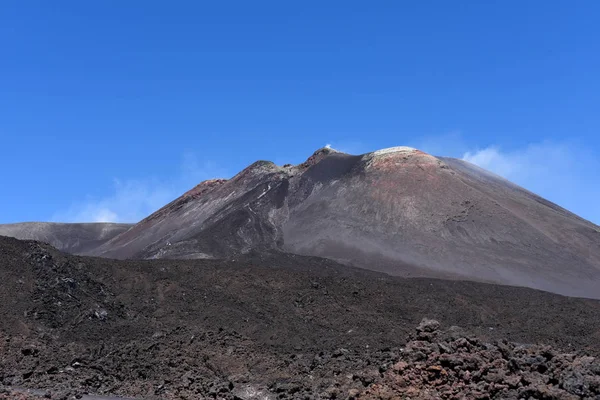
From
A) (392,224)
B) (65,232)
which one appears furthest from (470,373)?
(65,232)

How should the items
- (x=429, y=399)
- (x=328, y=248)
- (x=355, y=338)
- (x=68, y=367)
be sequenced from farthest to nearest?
1. (x=328, y=248)
2. (x=355, y=338)
3. (x=68, y=367)
4. (x=429, y=399)

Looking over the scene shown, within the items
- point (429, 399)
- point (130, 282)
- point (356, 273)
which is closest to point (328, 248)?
point (356, 273)

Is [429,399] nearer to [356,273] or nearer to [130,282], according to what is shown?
[130,282]

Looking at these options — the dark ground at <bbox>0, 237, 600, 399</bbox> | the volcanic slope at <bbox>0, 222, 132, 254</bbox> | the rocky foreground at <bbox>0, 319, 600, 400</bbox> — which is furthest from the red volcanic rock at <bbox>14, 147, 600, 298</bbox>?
the rocky foreground at <bbox>0, 319, 600, 400</bbox>

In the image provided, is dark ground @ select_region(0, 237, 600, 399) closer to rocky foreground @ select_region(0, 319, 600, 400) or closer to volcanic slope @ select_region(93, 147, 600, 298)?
rocky foreground @ select_region(0, 319, 600, 400)

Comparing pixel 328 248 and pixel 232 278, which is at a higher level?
pixel 328 248
